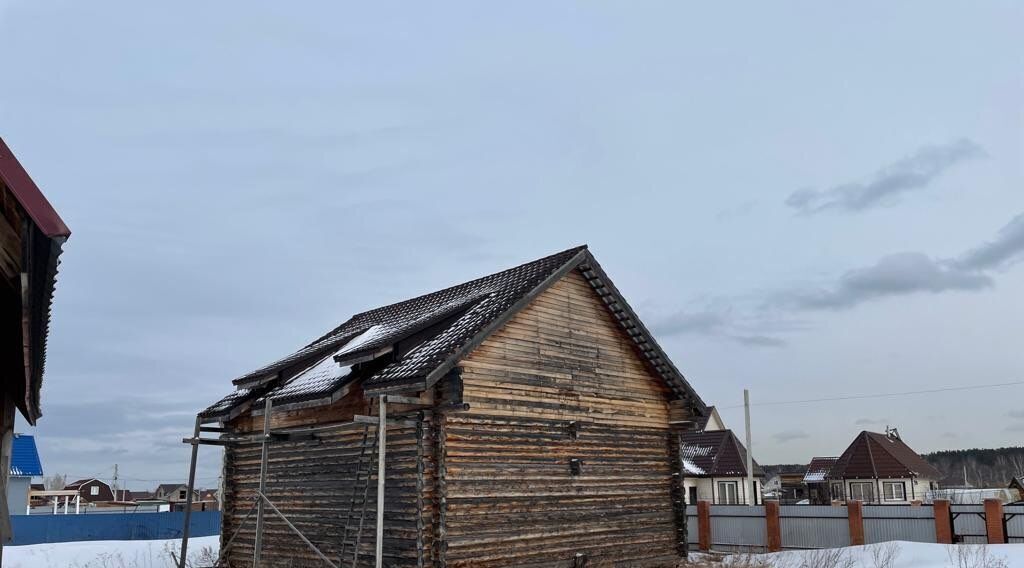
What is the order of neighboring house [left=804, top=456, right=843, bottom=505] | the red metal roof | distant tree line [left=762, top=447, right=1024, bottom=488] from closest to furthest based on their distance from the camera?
A: the red metal roof → neighboring house [left=804, top=456, right=843, bottom=505] → distant tree line [left=762, top=447, right=1024, bottom=488]

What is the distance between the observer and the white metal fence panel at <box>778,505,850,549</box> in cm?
2797

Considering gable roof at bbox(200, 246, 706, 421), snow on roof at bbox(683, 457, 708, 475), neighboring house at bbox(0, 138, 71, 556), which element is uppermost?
gable roof at bbox(200, 246, 706, 421)

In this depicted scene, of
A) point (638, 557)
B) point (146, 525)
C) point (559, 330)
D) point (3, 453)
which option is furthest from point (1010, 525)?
point (146, 525)

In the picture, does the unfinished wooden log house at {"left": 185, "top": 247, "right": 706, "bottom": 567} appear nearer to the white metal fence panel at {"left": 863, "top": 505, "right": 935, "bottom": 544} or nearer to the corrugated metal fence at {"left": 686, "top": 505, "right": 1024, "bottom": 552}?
the corrugated metal fence at {"left": 686, "top": 505, "right": 1024, "bottom": 552}

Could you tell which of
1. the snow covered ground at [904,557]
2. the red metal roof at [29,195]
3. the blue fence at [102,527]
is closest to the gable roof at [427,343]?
the snow covered ground at [904,557]

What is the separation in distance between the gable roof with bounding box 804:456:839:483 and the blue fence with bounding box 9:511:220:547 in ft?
124

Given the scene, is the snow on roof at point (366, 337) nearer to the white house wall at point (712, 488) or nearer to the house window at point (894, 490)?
the white house wall at point (712, 488)

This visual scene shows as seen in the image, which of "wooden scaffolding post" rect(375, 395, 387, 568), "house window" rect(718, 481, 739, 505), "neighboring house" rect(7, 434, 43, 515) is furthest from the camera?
"house window" rect(718, 481, 739, 505)

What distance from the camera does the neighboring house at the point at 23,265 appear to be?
516 cm

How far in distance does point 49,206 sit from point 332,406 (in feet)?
48.1

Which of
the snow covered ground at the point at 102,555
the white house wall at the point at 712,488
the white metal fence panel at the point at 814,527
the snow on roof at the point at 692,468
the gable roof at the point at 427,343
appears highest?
the gable roof at the point at 427,343

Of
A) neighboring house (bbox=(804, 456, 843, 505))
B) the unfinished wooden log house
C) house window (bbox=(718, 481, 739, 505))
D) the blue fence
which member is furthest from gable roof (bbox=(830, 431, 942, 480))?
the blue fence

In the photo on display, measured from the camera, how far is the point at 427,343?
18.3 m

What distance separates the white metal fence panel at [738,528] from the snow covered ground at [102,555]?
1719 centimetres
